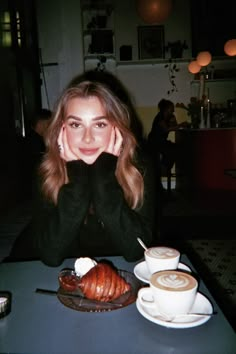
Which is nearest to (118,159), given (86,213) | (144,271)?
(86,213)

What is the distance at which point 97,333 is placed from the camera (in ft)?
2.38

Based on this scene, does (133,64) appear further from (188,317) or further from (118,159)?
(188,317)

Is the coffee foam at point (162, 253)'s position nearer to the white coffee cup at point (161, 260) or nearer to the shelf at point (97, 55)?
the white coffee cup at point (161, 260)

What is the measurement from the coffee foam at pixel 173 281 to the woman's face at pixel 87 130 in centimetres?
63

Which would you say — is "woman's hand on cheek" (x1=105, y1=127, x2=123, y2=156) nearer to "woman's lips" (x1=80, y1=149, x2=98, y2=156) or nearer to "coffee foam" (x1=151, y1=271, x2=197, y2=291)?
"woman's lips" (x1=80, y1=149, x2=98, y2=156)

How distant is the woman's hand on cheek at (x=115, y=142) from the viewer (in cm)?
141

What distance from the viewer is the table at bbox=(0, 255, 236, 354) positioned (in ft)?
2.23

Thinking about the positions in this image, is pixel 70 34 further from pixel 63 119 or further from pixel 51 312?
pixel 51 312

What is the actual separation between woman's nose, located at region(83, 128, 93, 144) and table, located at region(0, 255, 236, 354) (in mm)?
616

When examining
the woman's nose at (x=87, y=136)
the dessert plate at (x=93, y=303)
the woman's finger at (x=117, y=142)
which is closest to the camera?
the dessert plate at (x=93, y=303)

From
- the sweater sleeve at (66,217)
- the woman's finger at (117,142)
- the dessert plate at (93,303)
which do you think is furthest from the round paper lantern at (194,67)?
the dessert plate at (93,303)

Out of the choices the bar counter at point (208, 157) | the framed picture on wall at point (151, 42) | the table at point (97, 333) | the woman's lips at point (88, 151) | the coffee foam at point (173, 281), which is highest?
the framed picture on wall at point (151, 42)

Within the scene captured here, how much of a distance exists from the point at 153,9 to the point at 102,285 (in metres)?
4.15

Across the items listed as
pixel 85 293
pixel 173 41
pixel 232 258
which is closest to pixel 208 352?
pixel 85 293
